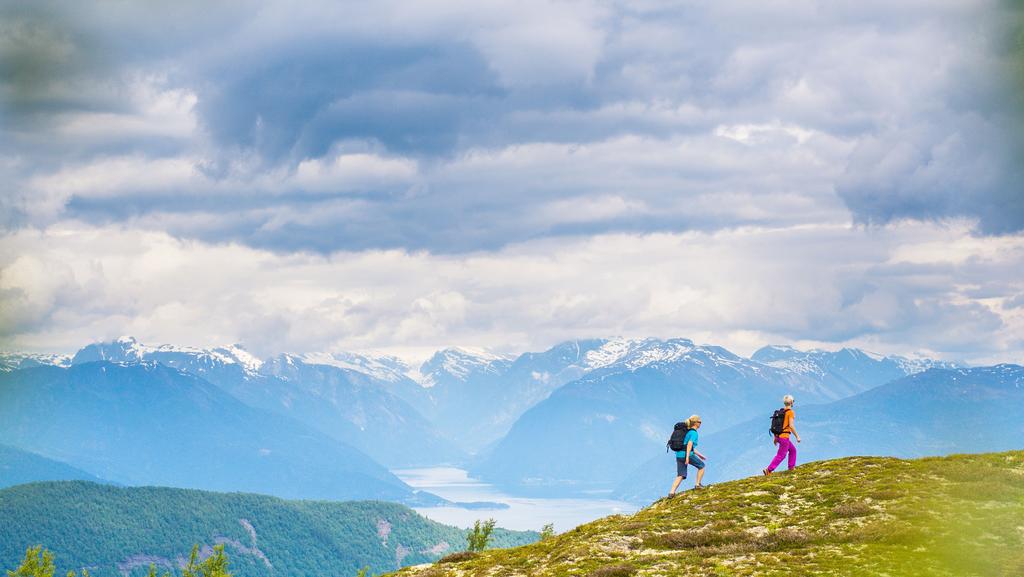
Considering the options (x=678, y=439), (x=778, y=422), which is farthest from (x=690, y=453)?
(x=778, y=422)

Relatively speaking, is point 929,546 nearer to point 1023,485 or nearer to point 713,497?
point 1023,485

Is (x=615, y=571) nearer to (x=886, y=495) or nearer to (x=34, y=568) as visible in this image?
(x=886, y=495)

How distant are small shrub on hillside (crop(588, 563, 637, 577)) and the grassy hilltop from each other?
41mm

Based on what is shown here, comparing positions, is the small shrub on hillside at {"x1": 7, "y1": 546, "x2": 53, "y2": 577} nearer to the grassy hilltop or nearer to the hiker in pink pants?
the grassy hilltop

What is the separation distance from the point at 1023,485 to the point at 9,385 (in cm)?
4186

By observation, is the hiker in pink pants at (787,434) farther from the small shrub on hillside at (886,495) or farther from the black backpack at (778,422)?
the small shrub on hillside at (886,495)

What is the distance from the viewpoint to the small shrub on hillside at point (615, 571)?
3744 cm

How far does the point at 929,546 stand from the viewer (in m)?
37.2

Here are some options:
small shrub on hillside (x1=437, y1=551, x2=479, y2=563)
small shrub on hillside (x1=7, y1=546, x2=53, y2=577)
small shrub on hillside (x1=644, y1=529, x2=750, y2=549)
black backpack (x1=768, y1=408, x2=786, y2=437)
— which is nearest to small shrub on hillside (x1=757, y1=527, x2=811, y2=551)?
small shrub on hillside (x1=644, y1=529, x2=750, y2=549)

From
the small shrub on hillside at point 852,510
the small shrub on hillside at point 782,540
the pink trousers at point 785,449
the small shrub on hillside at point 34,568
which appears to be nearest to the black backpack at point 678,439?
the pink trousers at point 785,449

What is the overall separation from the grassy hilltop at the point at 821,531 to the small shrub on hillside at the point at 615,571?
41 mm

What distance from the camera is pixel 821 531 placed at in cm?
4112

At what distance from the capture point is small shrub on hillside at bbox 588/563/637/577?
A: 37.4m

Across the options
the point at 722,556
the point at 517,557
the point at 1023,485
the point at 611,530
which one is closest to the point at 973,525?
the point at 1023,485
